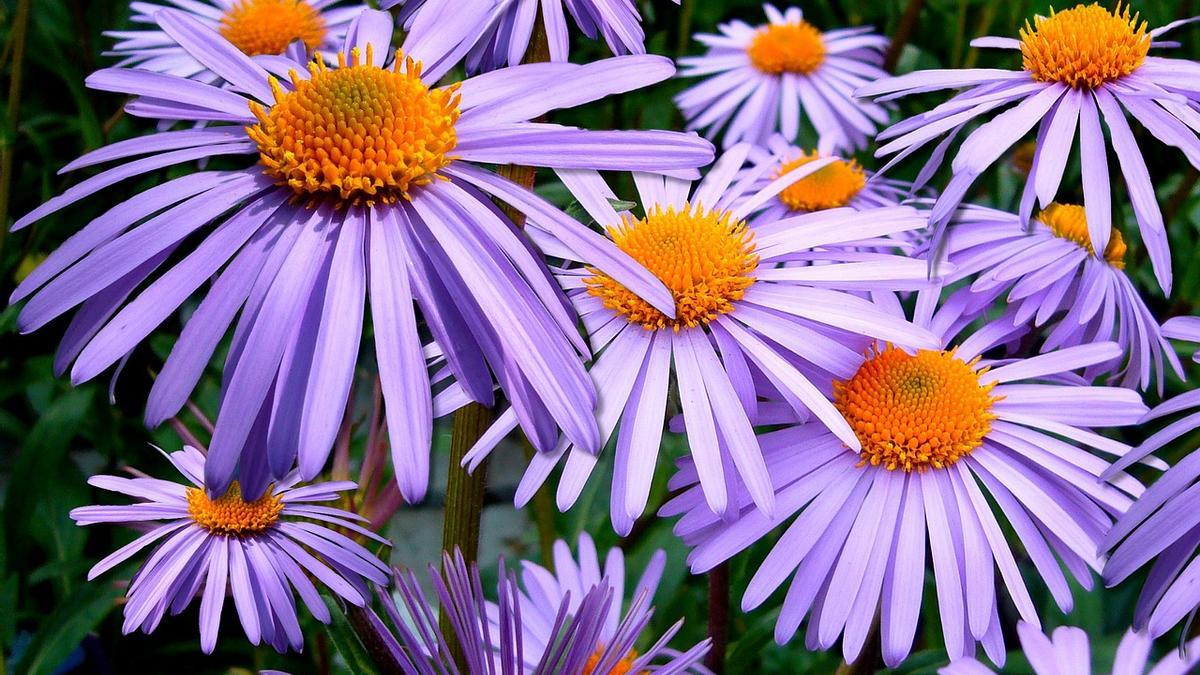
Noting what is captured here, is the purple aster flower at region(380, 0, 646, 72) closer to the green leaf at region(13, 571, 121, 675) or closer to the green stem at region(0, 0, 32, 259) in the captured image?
the green stem at region(0, 0, 32, 259)

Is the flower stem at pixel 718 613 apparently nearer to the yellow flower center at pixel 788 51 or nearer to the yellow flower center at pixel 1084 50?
the yellow flower center at pixel 1084 50

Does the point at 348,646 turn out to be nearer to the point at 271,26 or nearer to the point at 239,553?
the point at 239,553

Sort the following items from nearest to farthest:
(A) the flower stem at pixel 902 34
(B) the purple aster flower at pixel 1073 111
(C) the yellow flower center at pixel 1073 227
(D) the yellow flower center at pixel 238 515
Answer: (B) the purple aster flower at pixel 1073 111, (D) the yellow flower center at pixel 238 515, (C) the yellow flower center at pixel 1073 227, (A) the flower stem at pixel 902 34

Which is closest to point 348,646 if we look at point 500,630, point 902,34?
point 500,630

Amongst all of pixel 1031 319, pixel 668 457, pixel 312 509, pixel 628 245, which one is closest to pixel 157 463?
pixel 668 457

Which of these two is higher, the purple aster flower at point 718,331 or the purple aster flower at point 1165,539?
the purple aster flower at point 718,331

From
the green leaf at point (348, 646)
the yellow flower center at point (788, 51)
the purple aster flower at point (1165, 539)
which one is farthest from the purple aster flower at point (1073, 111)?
the yellow flower center at point (788, 51)
